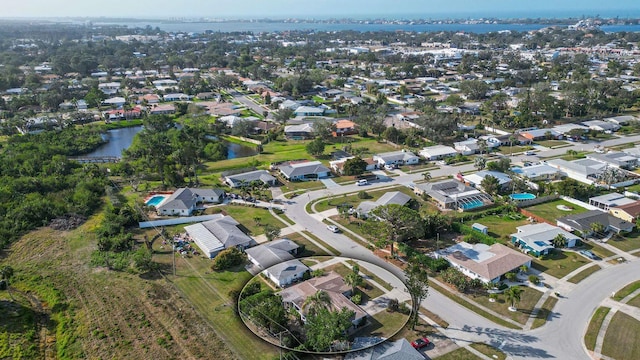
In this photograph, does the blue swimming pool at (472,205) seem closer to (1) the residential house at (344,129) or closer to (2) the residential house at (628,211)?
(2) the residential house at (628,211)

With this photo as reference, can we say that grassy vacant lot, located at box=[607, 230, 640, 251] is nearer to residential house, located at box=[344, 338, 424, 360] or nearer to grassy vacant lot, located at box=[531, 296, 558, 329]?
grassy vacant lot, located at box=[531, 296, 558, 329]

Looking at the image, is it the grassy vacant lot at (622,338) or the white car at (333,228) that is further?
the white car at (333,228)

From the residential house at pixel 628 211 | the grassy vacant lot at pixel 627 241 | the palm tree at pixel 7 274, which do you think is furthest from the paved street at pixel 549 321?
the palm tree at pixel 7 274

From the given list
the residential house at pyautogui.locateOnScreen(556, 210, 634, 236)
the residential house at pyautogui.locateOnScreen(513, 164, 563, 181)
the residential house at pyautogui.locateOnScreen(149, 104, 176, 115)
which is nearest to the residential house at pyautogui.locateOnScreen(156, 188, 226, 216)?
the residential house at pyautogui.locateOnScreen(556, 210, 634, 236)

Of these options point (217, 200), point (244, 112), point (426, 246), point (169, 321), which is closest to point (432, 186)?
point (426, 246)

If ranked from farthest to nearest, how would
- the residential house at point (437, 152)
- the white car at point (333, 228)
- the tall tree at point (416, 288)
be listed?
the residential house at point (437, 152) → the white car at point (333, 228) → the tall tree at point (416, 288)

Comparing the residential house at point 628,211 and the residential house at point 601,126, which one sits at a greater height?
→ the residential house at point 601,126

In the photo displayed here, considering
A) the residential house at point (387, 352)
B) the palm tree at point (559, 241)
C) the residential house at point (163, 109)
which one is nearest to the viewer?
the residential house at point (387, 352)

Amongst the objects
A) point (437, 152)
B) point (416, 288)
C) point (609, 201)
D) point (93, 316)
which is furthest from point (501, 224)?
point (93, 316)
